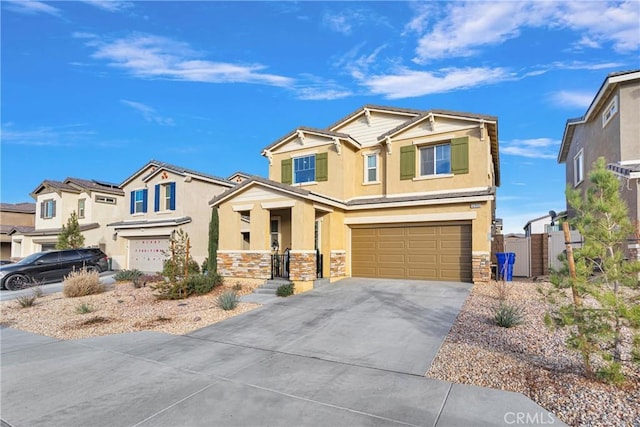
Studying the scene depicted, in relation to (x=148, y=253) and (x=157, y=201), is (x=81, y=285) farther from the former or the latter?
(x=157, y=201)

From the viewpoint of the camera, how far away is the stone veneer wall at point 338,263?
14.0m

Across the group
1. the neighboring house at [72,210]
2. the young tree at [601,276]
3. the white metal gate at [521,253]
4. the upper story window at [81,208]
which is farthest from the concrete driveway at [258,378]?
the upper story window at [81,208]

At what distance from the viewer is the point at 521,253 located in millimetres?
14000

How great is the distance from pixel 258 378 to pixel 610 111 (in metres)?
17.2

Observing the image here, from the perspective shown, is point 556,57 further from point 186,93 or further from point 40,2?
point 40,2

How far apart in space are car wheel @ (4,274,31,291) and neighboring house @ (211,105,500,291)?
34.2 ft

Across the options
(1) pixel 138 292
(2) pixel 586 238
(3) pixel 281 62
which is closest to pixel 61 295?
(1) pixel 138 292

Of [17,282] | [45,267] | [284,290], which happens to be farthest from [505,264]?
[17,282]

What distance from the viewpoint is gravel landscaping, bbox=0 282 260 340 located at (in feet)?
27.0

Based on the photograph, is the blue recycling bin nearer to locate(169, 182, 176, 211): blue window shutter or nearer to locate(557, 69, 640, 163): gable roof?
locate(557, 69, 640, 163): gable roof

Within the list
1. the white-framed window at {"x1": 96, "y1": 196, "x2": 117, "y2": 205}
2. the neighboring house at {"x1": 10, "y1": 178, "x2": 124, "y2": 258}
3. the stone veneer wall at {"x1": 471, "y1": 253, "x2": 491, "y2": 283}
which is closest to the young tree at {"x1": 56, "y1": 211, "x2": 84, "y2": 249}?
the neighboring house at {"x1": 10, "y1": 178, "x2": 124, "y2": 258}

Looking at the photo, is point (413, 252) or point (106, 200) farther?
point (106, 200)

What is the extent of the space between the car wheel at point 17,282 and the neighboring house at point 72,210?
7.72 metres

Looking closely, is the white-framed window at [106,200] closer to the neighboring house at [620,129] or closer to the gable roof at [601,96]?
the neighboring house at [620,129]
